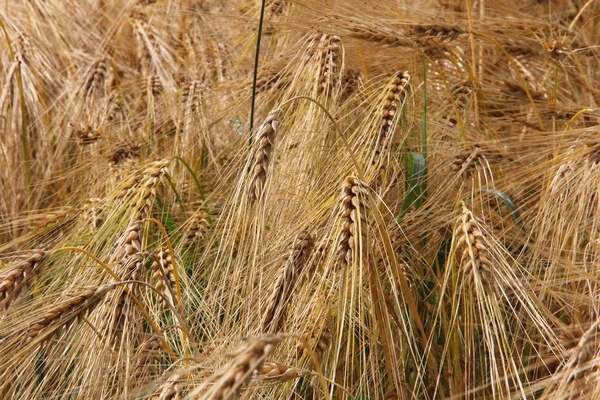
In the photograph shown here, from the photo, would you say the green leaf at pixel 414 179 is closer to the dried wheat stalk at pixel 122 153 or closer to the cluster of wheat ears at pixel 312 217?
the cluster of wheat ears at pixel 312 217

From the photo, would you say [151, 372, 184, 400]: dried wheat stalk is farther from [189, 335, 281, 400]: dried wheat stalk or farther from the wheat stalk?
[189, 335, 281, 400]: dried wheat stalk

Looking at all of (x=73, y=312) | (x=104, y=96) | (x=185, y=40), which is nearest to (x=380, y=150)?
(x=73, y=312)

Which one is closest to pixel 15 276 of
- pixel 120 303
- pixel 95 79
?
pixel 120 303

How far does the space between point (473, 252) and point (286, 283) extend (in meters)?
0.26

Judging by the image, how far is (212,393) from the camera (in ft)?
2.20

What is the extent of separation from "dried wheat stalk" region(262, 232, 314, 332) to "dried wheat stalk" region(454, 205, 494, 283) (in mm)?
221

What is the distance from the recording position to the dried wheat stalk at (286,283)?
3.39 ft

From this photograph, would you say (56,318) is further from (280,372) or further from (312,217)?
(312,217)

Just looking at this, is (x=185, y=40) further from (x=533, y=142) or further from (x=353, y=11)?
(x=533, y=142)

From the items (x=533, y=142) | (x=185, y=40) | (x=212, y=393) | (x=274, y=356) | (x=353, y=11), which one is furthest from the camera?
(x=185, y=40)

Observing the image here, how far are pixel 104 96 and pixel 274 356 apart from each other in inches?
48.1

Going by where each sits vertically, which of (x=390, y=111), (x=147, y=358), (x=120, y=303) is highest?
(x=390, y=111)

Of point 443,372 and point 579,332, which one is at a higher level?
point 579,332

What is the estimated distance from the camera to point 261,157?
1.02 metres
